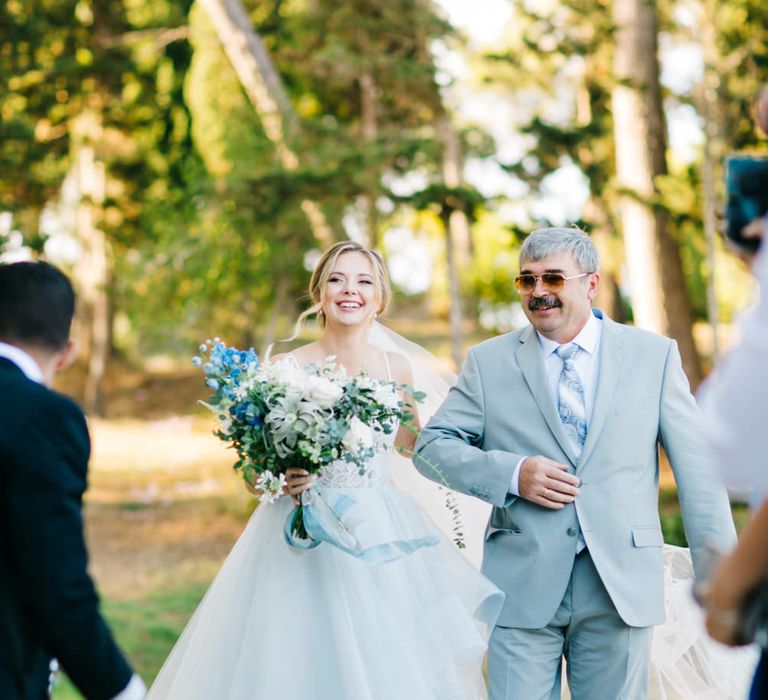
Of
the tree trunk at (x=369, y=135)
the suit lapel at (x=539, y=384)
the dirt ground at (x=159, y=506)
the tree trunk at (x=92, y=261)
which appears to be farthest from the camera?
the tree trunk at (x=92, y=261)

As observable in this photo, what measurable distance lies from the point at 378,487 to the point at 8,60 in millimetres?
12015

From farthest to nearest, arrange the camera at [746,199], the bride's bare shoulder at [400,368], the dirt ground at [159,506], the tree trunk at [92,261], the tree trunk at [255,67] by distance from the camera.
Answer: the tree trunk at [92,261], the tree trunk at [255,67], the dirt ground at [159,506], the bride's bare shoulder at [400,368], the camera at [746,199]

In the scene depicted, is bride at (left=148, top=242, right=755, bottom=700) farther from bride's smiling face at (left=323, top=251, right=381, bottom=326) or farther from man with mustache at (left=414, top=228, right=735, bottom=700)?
man with mustache at (left=414, top=228, right=735, bottom=700)

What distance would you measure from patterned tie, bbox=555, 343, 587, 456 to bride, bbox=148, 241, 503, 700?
0.72m

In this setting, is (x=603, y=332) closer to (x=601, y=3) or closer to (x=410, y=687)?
(x=410, y=687)

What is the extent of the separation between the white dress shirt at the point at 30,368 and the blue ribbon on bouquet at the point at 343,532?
190cm

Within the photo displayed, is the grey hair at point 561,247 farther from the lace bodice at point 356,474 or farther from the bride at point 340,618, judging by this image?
the bride at point 340,618

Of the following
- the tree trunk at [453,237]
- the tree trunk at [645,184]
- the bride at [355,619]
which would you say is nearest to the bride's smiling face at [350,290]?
the bride at [355,619]

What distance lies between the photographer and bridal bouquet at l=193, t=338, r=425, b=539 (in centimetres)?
445

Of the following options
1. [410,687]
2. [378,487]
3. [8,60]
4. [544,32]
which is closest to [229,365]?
[378,487]

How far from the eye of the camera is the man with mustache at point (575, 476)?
14.0ft

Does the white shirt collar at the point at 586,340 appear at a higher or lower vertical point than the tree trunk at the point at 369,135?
lower

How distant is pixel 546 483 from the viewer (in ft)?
13.9

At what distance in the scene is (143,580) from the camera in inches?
485
